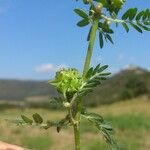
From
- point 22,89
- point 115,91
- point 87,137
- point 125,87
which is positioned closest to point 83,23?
point 87,137

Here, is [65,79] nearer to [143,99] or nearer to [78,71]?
[78,71]

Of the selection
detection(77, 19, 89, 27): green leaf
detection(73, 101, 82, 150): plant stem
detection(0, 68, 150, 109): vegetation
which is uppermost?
detection(0, 68, 150, 109): vegetation

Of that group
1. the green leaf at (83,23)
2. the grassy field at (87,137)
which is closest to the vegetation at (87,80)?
the green leaf at (83,23)

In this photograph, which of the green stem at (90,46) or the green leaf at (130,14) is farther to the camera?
the green leaf at (130,14)

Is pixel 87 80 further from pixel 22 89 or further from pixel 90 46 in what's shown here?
pixel 22 89

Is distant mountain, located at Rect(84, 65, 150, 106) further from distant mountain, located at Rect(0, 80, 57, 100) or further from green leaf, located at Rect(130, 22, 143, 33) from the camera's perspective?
green leaf, located at Rect(130, 22, 143, 33)

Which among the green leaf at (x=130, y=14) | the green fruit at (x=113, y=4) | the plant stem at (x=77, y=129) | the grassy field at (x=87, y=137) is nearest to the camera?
the plant stem at (x=77, y=129)

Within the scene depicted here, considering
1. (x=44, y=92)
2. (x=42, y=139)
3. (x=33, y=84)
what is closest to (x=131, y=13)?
(x=42, y=139)

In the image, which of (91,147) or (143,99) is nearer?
(91,147)

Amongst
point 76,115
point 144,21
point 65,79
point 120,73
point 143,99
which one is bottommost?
point 76,115

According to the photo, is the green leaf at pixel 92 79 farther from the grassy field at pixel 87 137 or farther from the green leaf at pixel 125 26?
the grassy field at pixel 87 137

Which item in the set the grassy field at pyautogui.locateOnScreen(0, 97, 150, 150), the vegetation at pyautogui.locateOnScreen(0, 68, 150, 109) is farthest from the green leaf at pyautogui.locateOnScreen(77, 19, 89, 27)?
the vegetation at pyautogui.locateOnScreen(0, 68, 150, 109)
